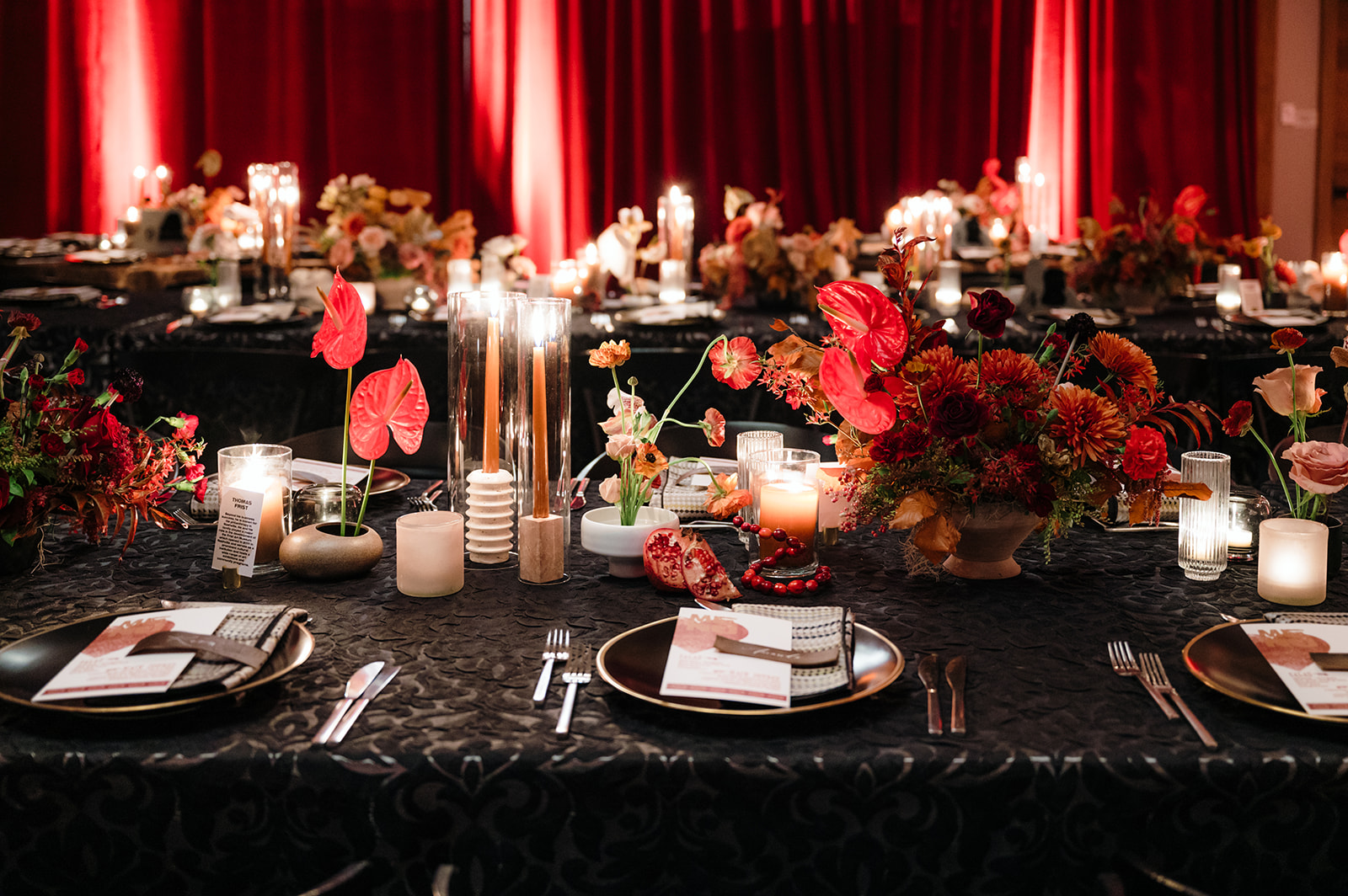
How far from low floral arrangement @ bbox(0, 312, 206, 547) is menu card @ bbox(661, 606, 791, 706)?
0.63m

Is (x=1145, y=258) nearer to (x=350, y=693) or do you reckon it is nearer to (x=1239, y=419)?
(x=1239, y=419)

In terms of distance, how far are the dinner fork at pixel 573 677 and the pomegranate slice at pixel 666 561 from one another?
0.57 feet

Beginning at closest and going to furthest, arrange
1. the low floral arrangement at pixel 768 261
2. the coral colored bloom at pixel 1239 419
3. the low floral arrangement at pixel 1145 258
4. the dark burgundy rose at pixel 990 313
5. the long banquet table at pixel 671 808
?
1. the long banquet table at pixel 671 808
2. the dark burgundy rose at pixel 990 313
3. the coral colored bloom at pixel 1239 419
4. the low floral arrangement at pixel 1145 258
5. the low floral arrangement at pixel 768 261

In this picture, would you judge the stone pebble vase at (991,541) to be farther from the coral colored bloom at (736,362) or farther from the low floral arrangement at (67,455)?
the low floral arrangement at (67,455)

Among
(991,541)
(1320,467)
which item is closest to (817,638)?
(991,541)

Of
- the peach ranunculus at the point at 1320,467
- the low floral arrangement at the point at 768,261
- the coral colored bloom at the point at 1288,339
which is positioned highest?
the low floral arrangement at the point at 768,261

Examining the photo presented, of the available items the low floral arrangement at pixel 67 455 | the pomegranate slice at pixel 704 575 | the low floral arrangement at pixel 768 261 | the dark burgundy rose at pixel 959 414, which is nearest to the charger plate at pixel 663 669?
the pomegranate slice at pixel 704 575

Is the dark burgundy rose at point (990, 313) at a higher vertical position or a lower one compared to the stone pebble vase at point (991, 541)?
higher

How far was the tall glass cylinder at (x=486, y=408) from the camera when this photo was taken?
131 cm

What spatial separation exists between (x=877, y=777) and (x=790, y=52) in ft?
17.5

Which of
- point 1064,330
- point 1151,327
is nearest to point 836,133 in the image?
point 1151,327

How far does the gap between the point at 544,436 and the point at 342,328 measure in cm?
24

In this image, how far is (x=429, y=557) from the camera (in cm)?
123

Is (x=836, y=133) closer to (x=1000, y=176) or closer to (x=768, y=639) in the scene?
(x=1000, y=176)
